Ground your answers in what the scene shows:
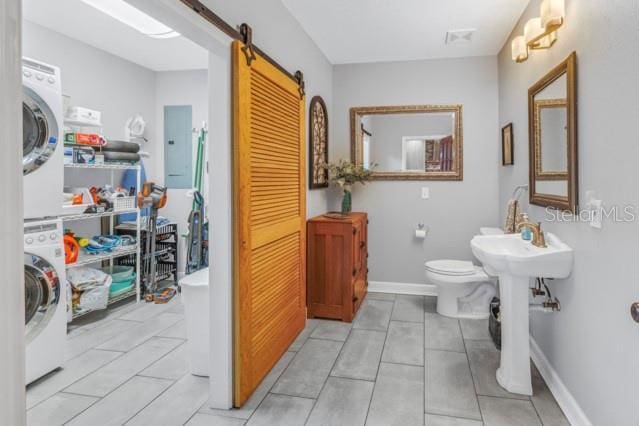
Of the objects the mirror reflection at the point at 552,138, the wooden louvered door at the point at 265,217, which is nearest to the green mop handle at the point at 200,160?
the wooden louvered door at the point at 265,217

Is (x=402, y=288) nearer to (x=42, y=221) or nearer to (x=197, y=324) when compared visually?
(x=197, y=324)

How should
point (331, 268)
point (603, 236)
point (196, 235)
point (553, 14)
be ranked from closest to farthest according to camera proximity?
point (603, 236) → point (553, 14) → point (331, 268) → point (196, 235)

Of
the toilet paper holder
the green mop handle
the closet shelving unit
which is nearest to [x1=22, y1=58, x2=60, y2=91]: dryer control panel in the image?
the closet shelving unit

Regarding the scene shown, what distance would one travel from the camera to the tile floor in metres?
2.09

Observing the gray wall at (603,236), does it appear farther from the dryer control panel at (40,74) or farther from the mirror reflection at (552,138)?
the dryer control panel at (40,74)

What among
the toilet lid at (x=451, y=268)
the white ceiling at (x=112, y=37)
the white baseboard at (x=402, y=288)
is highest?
the white ceiling at (x=112, y=37)

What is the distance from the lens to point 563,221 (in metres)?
2.23

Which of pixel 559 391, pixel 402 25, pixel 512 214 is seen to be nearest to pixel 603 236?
pixel 559 391

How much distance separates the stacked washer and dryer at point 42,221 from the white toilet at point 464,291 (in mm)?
2842

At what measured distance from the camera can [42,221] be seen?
256 cm

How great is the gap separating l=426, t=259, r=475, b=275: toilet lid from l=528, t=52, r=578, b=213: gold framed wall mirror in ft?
3.26

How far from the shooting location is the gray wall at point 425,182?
4.12 metres

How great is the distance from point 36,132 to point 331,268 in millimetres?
2282

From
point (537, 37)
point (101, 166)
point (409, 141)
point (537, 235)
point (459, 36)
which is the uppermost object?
point (459, 36)
